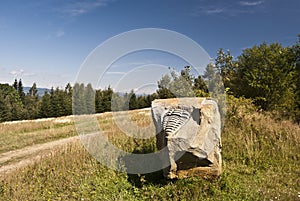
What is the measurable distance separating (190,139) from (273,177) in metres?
2.84

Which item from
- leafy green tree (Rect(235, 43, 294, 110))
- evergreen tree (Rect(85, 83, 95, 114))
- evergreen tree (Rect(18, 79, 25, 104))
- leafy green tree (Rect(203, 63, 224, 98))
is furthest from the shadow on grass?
evergreen tree (Rect(18, 79, 25, 104))

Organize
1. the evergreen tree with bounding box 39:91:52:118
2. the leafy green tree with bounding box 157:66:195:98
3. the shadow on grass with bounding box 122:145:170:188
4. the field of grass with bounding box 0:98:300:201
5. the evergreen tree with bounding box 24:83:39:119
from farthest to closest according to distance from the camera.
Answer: the evergreen tree with bounding box 24:83:39:119, the evergreen tree with bounding box 39:91:52:118, the leafy green tree with bounding box 157:66:195:98, the shadow on grass with bounding box 122:145:170:188, the field of grass with bounding box 0:98:300:201

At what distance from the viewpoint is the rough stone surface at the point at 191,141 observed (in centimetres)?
575

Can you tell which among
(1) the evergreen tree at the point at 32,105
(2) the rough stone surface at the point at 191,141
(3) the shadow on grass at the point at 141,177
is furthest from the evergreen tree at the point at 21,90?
(2) the rough stone surface at the point at 191,141

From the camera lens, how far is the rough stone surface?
575cm

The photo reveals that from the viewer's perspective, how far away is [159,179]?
21.2ft

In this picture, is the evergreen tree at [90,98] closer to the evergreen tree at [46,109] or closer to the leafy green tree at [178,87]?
the leafy green tree at [178,87]

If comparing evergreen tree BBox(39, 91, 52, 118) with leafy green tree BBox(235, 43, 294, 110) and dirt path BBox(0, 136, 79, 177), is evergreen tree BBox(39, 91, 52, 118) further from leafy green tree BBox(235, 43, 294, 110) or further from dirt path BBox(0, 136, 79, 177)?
dirt path BBox(0, 136, 79, 177)

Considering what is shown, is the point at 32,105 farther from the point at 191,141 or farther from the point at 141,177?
→ the point at 191,141

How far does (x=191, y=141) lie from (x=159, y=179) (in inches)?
58.4

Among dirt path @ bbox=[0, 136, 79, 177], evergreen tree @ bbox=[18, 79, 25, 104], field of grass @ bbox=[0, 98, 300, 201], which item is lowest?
dirt path @ bbox=[0, 136, 79, 177]

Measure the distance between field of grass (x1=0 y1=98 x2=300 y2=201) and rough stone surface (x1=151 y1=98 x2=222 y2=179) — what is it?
0.28m

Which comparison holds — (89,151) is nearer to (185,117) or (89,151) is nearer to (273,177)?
(185,117)

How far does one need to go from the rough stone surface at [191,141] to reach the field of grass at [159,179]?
0.28 metres
